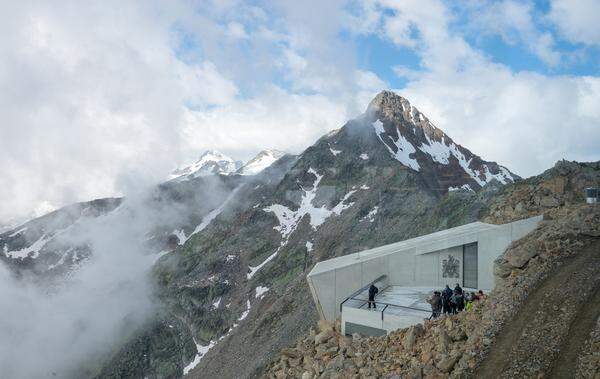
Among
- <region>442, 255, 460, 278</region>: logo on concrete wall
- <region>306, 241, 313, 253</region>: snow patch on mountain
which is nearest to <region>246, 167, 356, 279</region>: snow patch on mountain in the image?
<region>306, 241, 313, 253</region>: snow patch on mountain

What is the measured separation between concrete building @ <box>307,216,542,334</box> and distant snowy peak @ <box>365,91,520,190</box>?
7430 centimetres

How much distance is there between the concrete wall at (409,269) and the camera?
2216 centimetres

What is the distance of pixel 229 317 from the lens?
67938 mm

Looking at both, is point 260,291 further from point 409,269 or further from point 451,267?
point 451,267

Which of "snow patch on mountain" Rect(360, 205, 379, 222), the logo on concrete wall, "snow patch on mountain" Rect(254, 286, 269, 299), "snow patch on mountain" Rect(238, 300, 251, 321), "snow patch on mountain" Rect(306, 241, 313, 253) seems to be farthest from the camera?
"snow patch on mountain" Rect(306, 241, 313, 253)

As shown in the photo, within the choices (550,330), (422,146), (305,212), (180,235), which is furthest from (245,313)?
(180,235)

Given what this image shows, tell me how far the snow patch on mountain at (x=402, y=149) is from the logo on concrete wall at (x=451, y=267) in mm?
73864

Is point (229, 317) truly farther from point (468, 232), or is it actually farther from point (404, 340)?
point (404, 340)

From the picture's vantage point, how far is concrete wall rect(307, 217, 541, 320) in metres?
22.2

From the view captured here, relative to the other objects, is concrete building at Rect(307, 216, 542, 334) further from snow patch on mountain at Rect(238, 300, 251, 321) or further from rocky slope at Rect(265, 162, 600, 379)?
snow patch on mountain at Rect(238, 300, 251, 321)

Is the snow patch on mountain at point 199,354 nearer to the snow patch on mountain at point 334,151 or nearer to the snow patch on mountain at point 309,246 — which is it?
the snow patch on mountain at point 309,246

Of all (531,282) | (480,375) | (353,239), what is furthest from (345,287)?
(353,239)

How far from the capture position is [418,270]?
23703 millimetres

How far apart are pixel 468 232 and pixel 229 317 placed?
52269 millimetres
